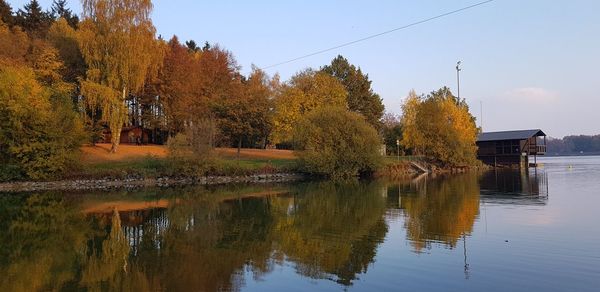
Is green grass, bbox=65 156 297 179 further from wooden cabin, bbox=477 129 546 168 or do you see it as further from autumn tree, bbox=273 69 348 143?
wooden cabin, bbox=477 129 546 168

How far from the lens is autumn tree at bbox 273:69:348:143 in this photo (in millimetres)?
56750

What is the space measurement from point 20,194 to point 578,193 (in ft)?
113

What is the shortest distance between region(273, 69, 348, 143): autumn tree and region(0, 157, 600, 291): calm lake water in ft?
109

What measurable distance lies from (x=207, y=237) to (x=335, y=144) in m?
31.4

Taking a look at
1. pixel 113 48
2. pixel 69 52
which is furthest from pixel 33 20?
pixel 113 48

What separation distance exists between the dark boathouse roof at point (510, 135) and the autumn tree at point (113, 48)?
5203 cm

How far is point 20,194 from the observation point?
1240 inches

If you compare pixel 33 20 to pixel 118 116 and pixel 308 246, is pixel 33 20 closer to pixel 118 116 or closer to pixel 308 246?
pixel 118 116

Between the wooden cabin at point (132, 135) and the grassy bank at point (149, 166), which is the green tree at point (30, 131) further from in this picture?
the wooden cabin at point (132, 135)

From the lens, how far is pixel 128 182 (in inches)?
1522

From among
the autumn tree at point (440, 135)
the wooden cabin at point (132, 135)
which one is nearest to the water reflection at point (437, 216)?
the autumn tree at point (440, 135)

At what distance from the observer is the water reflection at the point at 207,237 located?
A: 10219mm

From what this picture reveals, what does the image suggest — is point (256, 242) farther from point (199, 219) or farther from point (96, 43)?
point (96, 43)

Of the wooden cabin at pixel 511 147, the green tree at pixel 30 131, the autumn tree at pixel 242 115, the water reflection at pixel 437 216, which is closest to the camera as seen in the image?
the water reflection at pixel 437 216
